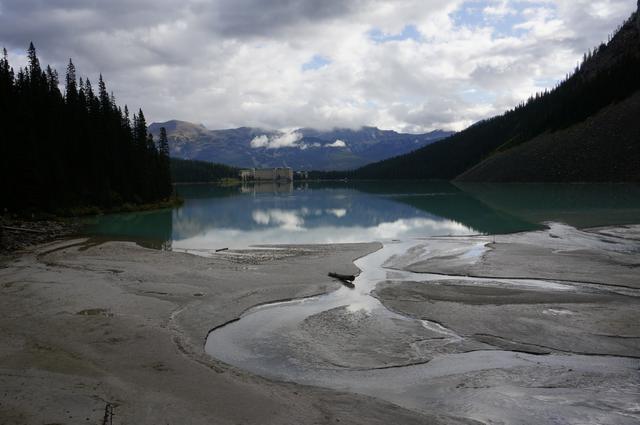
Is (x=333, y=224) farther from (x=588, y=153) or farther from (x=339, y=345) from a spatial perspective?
(x=588, y=153)

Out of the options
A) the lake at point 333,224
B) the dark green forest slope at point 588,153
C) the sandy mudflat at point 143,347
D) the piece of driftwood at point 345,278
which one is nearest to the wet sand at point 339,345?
the sandy mudflat at point 143,347

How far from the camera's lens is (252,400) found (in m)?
10.3

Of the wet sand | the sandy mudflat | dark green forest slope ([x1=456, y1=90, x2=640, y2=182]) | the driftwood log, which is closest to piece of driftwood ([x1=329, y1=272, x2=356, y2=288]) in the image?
the driftwood log

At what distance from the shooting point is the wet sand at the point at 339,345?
1005 centimetres

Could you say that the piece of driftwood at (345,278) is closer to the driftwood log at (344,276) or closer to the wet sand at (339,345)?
the driftwood log at (344,276)

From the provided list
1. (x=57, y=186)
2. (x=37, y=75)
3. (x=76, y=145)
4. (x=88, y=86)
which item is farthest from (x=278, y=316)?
(x=88, y=86)

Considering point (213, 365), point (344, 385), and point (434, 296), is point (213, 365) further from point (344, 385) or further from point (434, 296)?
point (434, 296)

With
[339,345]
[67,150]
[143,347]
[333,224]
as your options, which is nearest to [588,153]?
[333,224]

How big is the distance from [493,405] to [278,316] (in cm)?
964

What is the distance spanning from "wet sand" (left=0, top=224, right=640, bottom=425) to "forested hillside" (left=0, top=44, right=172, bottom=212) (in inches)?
1405

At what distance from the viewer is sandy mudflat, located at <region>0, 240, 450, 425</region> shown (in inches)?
379

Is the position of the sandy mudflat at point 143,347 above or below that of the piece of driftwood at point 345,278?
above

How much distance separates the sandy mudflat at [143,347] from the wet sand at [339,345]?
57mm

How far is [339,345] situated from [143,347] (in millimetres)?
6167
